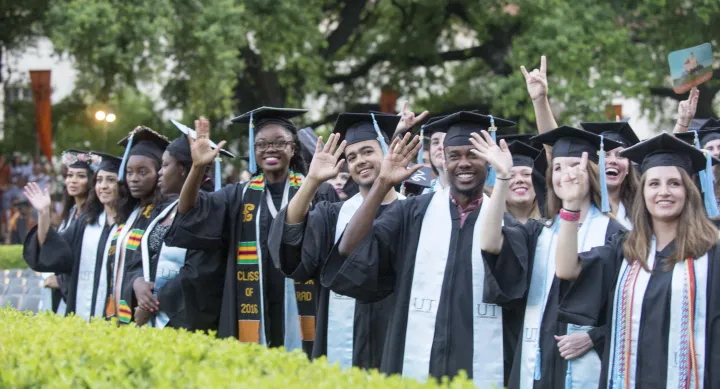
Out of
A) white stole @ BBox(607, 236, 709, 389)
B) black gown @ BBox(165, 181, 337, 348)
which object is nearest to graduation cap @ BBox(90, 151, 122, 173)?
black gown @ BBox(165, 181, 337, 348)

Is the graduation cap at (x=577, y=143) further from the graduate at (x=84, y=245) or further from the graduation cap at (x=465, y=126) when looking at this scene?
the graduate at (x=84, y=245)

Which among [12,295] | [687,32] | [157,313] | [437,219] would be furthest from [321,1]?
[437,219]

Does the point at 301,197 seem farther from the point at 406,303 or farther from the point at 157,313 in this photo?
the point at 157,313

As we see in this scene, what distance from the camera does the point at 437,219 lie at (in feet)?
18.0

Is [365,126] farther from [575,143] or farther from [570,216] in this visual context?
[570,216]

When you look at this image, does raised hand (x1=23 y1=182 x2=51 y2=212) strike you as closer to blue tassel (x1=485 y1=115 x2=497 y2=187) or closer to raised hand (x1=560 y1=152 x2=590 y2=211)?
blue tassel (x1=485 y1=115 x2=497 y2=187)

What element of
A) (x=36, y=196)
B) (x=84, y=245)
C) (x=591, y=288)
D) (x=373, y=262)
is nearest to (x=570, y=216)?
(x=591, y=288)

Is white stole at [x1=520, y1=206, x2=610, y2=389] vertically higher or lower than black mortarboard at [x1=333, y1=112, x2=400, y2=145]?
lower

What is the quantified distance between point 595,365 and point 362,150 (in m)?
1.85

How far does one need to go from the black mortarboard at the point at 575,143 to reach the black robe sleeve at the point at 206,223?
84.2 inches

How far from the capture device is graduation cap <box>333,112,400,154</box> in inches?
247

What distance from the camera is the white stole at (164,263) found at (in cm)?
708

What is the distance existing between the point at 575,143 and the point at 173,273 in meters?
2.93

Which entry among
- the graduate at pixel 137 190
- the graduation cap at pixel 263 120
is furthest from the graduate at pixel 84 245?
the graduation cap at pixel 263 120
